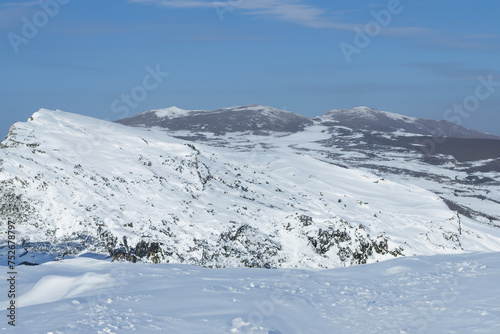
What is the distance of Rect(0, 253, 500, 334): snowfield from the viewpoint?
862cm

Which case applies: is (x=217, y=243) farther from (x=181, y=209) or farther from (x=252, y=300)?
(x=252, y=300)

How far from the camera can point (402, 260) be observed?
16.1m

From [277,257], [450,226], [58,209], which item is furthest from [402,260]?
[450,226]

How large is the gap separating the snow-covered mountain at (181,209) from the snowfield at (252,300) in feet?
18.4

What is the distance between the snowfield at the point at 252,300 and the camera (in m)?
8.62

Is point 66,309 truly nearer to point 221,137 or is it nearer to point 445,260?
point 445,260

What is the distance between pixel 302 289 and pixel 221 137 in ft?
594

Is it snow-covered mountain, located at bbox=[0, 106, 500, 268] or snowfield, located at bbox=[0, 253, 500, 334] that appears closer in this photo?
snowfield, located at bbox=[0, 253, 500, 334]

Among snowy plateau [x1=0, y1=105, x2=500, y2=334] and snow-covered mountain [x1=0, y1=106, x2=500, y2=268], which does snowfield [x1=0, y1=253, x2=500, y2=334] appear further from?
snow-covered mountain [x1=0, y1=106, x2=500, y2=268]

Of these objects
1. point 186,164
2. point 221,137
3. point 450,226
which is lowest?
point 450,226

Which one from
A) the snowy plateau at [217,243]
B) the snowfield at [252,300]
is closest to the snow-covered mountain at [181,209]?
the snowy plateau at [217,243]

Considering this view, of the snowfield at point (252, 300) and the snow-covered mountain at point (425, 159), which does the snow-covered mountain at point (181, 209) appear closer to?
the snowfield at point (252, 300)

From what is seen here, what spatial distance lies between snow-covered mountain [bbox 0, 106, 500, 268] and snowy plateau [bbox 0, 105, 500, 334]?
0.25 ft

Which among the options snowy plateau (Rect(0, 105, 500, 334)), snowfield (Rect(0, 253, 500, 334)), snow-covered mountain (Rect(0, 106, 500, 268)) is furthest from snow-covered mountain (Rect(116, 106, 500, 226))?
snowfield (Rect(0, 253, 500, 334))
